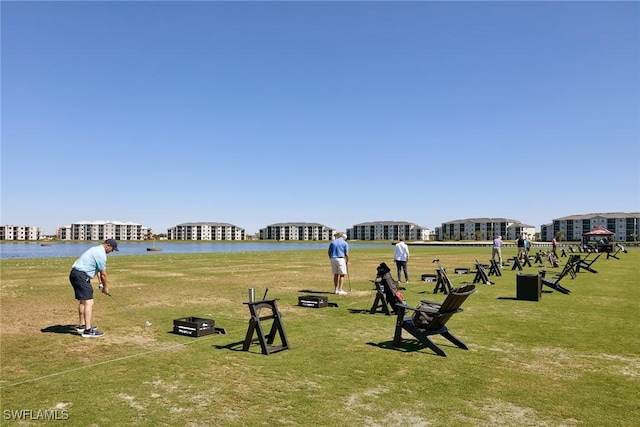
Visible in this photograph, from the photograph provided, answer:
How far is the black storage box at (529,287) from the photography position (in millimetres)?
15312

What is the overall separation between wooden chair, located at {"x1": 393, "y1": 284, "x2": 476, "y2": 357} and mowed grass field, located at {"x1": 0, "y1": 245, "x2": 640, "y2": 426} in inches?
10.9

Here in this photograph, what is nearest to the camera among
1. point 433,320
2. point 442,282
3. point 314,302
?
point 433,320

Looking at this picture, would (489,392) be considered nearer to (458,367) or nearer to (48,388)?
(458,367)

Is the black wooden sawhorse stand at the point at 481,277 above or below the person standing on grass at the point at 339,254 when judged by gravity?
below

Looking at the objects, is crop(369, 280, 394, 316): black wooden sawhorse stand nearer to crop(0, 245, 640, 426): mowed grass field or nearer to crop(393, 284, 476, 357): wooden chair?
crop(0, 245, 640, 426): mowed grass field

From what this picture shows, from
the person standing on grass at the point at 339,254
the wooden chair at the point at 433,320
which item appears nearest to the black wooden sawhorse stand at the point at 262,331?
the wooden chair at the point at 433,320

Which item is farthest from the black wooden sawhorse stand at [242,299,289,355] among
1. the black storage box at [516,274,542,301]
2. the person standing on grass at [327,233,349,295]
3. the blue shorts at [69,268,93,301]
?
the black storage box at [516,274,542,301]

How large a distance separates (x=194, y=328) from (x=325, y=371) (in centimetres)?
377

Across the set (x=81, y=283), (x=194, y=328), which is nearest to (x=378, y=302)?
(x=194, y=328)

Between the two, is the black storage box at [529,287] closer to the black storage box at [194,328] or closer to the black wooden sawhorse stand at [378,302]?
the black wooden sawhorse stand at [378,302]

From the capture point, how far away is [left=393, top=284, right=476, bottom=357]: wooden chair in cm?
849

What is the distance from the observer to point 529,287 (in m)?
15.4

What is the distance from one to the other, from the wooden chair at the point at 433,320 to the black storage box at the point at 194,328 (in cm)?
410

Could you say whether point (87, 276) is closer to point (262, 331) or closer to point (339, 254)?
point (262, 331)
